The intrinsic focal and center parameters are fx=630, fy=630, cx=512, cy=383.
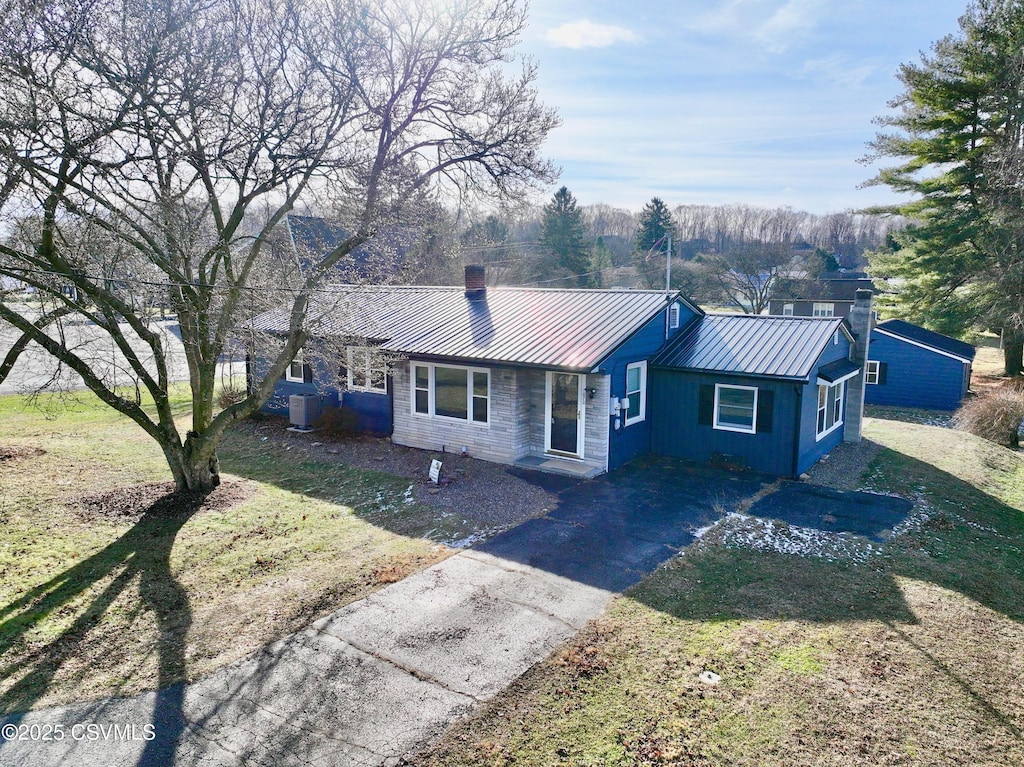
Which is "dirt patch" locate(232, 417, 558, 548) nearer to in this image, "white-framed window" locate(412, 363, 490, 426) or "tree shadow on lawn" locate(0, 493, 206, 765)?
"white-framed window" locate(412, 363, 490, 426)

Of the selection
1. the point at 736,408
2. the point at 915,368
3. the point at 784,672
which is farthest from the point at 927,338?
the point at 784,672

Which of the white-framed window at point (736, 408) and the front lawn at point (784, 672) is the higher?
the white-framed window at point (736, 408)

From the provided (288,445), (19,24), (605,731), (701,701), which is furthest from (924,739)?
(288,445)

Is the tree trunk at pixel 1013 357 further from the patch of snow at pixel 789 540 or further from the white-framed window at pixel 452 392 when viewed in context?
the white-framed window at pixel 452 392

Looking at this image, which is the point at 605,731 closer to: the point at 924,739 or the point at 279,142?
the point at 924,739

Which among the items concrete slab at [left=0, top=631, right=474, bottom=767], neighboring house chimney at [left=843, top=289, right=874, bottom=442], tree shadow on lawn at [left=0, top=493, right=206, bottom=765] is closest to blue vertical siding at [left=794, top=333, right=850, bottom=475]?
neighboring house chimney at [left=843, top=289, right=874, bottom=442]

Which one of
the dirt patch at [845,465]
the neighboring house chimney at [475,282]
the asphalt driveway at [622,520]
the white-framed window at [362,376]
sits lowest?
the dirt patch at [845,465]

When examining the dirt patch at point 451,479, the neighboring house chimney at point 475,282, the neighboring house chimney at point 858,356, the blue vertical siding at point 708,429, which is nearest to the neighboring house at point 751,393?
the blue vertical siding at point 708,429
